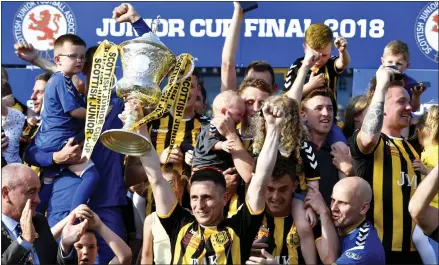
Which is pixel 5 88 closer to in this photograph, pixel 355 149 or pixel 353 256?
pixel 355 149

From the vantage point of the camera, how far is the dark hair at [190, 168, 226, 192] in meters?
6.70

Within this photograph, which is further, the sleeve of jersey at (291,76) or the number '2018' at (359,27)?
the number '2018' at (359,27)

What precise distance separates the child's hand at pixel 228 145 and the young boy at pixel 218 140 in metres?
0.07

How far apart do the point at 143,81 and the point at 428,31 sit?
141 inches

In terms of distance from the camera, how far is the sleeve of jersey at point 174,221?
21.9 ft

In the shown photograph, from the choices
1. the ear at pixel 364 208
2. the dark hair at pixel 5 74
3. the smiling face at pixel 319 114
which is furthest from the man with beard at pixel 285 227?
the dark hair at pixel 5 74

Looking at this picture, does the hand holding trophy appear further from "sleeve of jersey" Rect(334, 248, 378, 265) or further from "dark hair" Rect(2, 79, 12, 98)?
"dark hair" Rect(2, 79, 12, 98)

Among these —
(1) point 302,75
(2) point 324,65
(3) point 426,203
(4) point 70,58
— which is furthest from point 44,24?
(3) point 426,203

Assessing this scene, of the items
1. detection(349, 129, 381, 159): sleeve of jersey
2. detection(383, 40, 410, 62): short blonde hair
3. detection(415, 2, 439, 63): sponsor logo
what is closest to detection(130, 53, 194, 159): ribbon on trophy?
detection(349, 129, 381, 159): sleeve of jersey

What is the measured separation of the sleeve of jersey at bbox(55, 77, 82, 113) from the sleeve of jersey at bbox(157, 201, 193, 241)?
1.44 metres

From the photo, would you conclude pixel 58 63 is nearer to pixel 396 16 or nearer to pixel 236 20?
pixel 236 20

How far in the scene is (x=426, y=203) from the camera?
589cm

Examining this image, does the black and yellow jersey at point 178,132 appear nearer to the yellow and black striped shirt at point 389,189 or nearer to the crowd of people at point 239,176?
the crowd of people at point 239,176

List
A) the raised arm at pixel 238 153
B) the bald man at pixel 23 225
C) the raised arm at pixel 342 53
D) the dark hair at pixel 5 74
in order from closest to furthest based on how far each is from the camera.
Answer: the bald man at pixel 23 225, the raised arm at pixel 238 153, the raised arm at pixel 342 53, the dark hair at pixel 5 74
